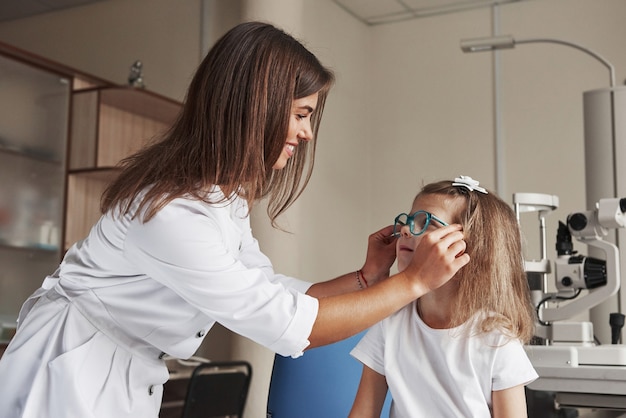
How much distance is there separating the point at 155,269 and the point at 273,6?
290cm

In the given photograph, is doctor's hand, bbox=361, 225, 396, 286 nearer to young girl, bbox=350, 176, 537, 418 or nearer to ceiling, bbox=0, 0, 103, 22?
young girl, bbox=350, 176, 537, 418

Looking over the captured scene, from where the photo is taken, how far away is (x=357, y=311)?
1.23 metres

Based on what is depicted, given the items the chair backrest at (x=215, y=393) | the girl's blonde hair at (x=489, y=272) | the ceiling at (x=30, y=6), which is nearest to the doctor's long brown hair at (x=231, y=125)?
the girl's blonde hair at (x=489, y=272)

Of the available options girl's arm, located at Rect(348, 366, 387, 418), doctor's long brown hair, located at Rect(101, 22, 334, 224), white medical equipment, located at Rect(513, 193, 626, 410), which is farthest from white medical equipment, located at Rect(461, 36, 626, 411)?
doctor's long brown hair, located at Rect(101, 22, 334, 224)

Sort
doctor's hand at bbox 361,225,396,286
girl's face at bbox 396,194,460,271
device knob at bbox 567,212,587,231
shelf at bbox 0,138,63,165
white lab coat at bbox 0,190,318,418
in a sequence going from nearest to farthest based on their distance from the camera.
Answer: white lab coat at bbox 0,190,318,418
girl's face at bbox 396,194,460,271
doctor's hand at bbox 361,225,396,286
device knob at bbox 567,212,587,231
shelf at bbox 0,138,63,165

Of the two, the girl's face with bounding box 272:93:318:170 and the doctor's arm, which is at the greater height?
the girl's face with bounding box 272:93:318:170

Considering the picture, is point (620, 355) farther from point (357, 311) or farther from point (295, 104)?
point (295, 104)

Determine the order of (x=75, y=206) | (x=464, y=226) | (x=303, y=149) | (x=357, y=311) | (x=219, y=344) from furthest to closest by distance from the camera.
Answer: (x=219, y=344) → (x=75, y=206) → (x=303, y=149) → (x=464, y=226) → (x=357, y=311)

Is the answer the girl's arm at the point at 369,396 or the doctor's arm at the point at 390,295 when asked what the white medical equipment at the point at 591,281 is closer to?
the girl's arm at the point at 369,396

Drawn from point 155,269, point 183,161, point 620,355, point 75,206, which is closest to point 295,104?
point 183,161

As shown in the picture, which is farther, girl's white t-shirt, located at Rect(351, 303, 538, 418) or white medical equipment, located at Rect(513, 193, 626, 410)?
white medical equipment, located at Rect(513, 193, 626, 410)

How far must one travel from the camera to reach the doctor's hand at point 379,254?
5.27 feet

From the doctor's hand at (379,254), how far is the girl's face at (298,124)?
1.04ft

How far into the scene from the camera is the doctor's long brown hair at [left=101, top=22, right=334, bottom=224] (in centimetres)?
129
